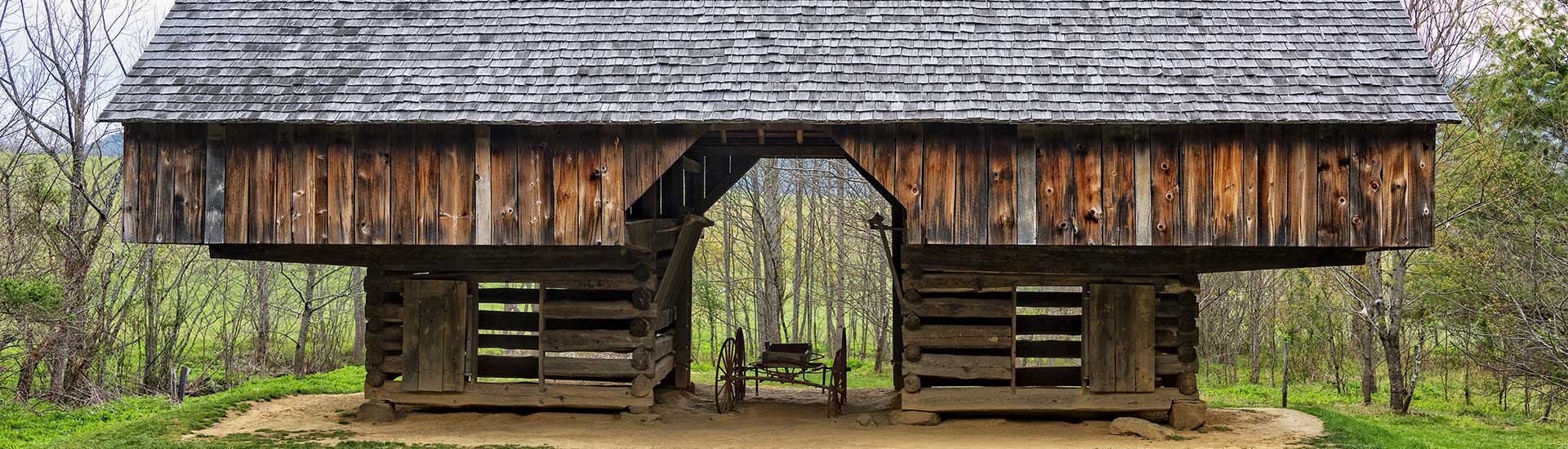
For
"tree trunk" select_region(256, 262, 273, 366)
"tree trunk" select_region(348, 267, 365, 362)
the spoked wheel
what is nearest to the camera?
the spoked wheel

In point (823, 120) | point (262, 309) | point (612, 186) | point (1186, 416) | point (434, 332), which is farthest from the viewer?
point (262, 309)

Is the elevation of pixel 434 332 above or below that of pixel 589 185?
below

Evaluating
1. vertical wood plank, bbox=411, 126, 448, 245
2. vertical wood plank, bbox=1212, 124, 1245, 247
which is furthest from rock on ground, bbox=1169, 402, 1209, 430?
vertical wood plank, bbox=411, 126, 448, 245

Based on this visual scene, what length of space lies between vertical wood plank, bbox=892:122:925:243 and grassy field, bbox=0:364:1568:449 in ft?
15.4

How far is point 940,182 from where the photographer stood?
1052cm

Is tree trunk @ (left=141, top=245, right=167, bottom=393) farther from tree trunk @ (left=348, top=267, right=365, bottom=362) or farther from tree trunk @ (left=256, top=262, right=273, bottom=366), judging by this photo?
tree trunk @ (left=348, top=267, right=365, bottom=362)

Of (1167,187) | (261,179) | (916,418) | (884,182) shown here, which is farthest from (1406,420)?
(261,179)

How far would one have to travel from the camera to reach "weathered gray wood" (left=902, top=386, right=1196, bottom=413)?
11.9 meters

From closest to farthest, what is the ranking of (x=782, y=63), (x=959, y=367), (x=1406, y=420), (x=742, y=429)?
(x=782, y=63) < (x=742, y=429) < (x=959, y=367) < (x=1406, y=420)

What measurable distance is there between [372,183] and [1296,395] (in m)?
15.3

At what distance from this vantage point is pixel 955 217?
1054 centimetres

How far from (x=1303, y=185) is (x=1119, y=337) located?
247 cm

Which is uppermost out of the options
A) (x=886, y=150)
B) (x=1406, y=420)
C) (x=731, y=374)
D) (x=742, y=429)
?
(x=886, y=150)

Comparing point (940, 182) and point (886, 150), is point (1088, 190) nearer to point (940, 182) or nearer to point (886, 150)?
point (940, 182)
